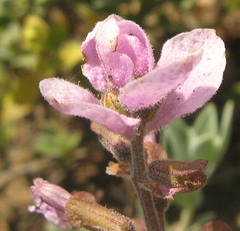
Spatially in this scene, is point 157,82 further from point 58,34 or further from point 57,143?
point 58,34

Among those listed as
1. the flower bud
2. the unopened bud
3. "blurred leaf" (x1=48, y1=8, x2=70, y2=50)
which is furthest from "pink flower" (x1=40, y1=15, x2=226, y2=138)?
"blurred leaf" (x1=48, y1=8, x2=70, y2=50)

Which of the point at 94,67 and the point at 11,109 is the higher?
the point at 11,109

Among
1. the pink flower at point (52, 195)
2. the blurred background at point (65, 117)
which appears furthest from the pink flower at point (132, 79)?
the blurred background at point (65, 117)

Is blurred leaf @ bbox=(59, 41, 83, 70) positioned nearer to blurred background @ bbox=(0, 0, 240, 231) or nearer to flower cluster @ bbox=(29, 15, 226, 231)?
blurred background @ bbox=(0, 0, 240, 231)

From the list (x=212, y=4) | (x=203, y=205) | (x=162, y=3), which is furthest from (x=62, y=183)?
(x=212, y=4)

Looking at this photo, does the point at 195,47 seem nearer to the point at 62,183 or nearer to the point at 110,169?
the point at 110,169

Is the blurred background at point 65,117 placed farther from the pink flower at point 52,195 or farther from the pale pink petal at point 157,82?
the pale pink petal at point 157,82

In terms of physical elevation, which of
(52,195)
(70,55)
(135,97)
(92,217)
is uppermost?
(70,55)

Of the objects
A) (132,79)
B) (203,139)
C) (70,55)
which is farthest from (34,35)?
(132,79)
